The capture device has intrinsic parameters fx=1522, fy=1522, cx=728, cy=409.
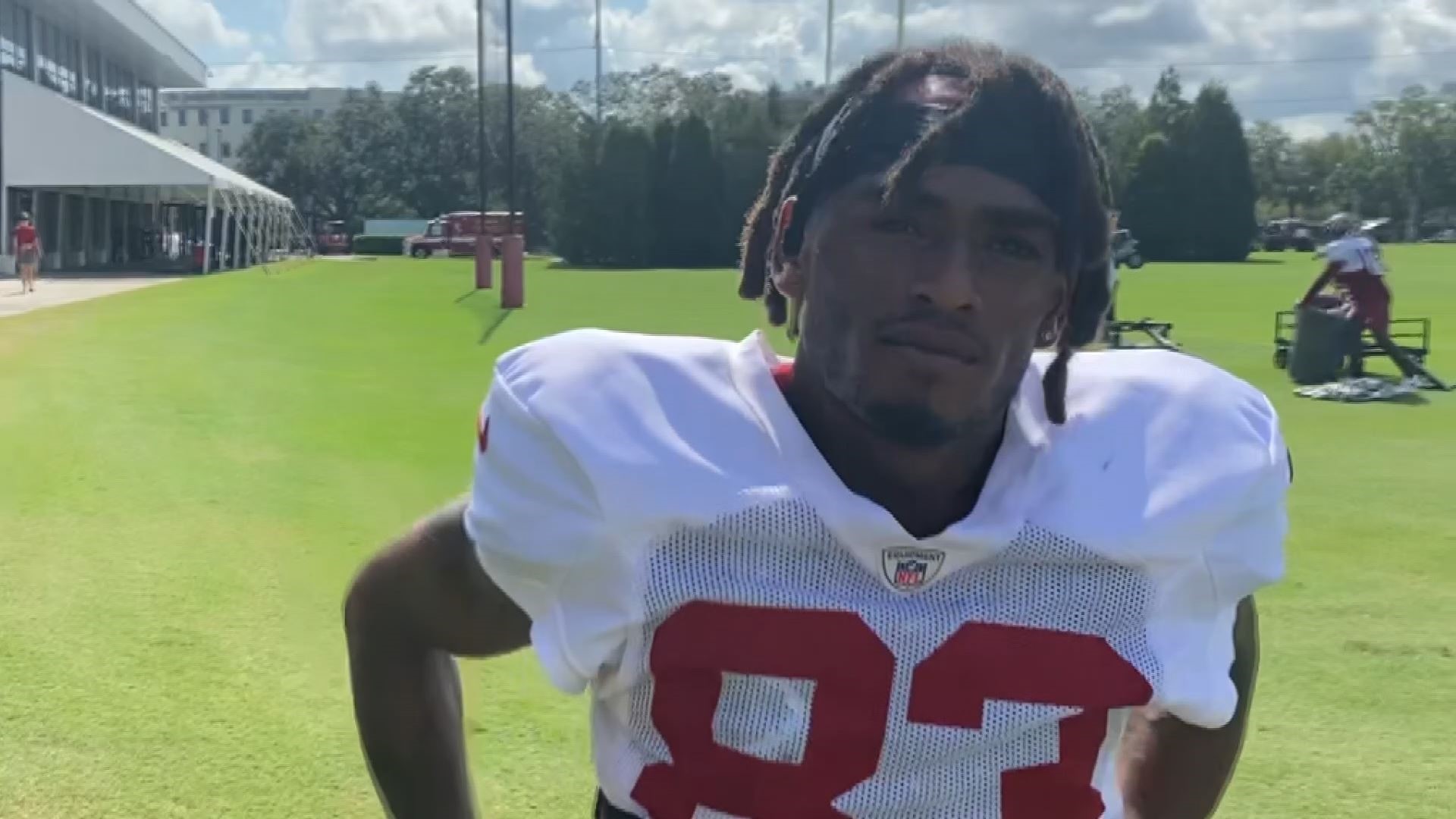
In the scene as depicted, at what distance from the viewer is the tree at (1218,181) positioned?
5150 centimetres

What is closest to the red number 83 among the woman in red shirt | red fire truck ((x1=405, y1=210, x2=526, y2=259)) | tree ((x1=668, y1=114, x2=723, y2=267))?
the woman in red shirt

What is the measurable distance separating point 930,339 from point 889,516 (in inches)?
6.7

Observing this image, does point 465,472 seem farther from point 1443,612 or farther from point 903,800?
point 903,800

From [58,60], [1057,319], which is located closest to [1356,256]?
[1057,319]

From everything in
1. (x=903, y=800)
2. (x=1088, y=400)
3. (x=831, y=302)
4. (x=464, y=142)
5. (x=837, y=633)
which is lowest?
(x=903, y=800)

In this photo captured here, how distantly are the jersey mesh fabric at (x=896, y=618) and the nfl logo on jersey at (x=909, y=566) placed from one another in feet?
0.04

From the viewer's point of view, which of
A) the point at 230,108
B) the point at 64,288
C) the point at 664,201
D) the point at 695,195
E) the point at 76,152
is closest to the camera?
the point at 64,288

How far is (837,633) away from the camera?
142 centimetres

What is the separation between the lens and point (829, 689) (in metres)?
1.42

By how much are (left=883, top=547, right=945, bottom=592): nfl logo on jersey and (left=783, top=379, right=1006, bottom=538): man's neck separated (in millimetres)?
42

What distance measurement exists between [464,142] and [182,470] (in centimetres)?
7910

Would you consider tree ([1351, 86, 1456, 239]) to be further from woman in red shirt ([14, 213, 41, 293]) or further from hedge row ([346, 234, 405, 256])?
woman in red shirt ([14, 213, 41, 293])

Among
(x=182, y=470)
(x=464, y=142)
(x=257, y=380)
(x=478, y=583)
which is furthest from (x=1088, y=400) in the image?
(x=464, y=142)

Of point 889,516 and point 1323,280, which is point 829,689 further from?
point 1323,280
